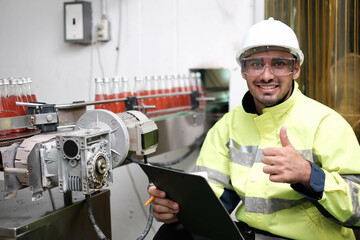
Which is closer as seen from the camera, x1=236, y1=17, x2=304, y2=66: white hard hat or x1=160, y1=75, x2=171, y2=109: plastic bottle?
x1=236, y1=17, x2=304, y2=66: white hard hat

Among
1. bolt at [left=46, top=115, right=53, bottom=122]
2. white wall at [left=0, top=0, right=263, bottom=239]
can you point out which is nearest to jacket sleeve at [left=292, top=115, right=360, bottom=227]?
bolt at [left=46, top=115, right=53, bottom=122]

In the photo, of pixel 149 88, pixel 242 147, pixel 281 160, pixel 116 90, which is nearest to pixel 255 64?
pixel 242 147

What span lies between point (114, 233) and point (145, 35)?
1.25m

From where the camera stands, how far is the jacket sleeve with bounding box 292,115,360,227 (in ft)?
3.86

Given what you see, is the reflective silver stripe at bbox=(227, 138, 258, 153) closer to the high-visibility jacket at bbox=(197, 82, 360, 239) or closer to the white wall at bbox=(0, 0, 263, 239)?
the high-visibility jacket at bbox=(197, 82, 360, 239)

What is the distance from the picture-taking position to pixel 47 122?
1275 millimetres

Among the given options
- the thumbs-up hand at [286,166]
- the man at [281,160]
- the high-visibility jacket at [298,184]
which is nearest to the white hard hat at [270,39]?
the man at [281,160]

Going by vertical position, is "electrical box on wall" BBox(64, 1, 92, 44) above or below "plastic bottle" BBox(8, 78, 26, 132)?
above

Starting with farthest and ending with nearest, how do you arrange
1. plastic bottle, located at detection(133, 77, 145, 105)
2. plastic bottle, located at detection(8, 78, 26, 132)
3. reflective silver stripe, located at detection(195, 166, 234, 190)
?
plastic bottle, located at detection(133, 77, 145, 105)
reflective silver stripe, located at detection(195, 166, 234, 190)
plastic bottle, located at detection(8, 78, 26, 132)

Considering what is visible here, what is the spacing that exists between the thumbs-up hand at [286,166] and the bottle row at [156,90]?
0.79 meters

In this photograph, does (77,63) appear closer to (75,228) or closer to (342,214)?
(75,228)

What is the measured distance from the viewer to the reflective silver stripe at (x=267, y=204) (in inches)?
51.9

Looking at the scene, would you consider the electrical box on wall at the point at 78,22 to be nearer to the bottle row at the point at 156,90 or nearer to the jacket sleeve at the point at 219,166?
Answer: the bottle row at the point at 156,90

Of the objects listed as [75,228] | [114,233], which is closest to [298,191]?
[75,228]
